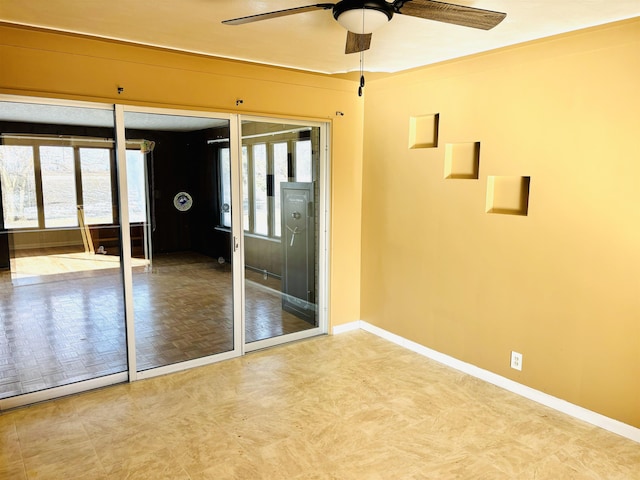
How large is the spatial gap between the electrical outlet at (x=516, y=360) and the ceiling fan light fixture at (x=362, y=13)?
244 cm

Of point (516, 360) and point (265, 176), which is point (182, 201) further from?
point (516, 360)

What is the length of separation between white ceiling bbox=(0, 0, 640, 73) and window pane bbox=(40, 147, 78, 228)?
2.94 feet

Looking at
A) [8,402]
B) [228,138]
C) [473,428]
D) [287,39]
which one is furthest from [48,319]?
[473,428]

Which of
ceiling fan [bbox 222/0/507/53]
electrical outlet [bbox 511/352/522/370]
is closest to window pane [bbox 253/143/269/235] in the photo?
ceiling fan [bbox 222/0/507/53]

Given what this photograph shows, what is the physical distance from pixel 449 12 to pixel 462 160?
1747 mm

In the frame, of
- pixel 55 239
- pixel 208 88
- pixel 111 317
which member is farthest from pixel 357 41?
pixel 111 317

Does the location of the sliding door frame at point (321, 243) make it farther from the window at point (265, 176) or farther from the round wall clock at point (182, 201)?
the round wall clock at point (182, 201)

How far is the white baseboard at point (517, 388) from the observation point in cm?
268

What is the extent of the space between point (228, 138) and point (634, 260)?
2955 mm

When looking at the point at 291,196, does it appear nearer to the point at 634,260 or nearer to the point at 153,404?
the point at 153,404

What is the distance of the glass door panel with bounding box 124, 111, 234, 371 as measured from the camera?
3.33 metres

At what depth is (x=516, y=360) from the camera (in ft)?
10.4

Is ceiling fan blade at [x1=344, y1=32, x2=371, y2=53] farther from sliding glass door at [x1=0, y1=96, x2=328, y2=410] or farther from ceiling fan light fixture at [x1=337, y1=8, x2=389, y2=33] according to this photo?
sliding glass door at [x1=0, y1=96, x2=328, y2=410]

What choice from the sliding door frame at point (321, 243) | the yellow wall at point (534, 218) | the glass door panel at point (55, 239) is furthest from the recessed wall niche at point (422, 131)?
the glass door panel at point (55, 239)
